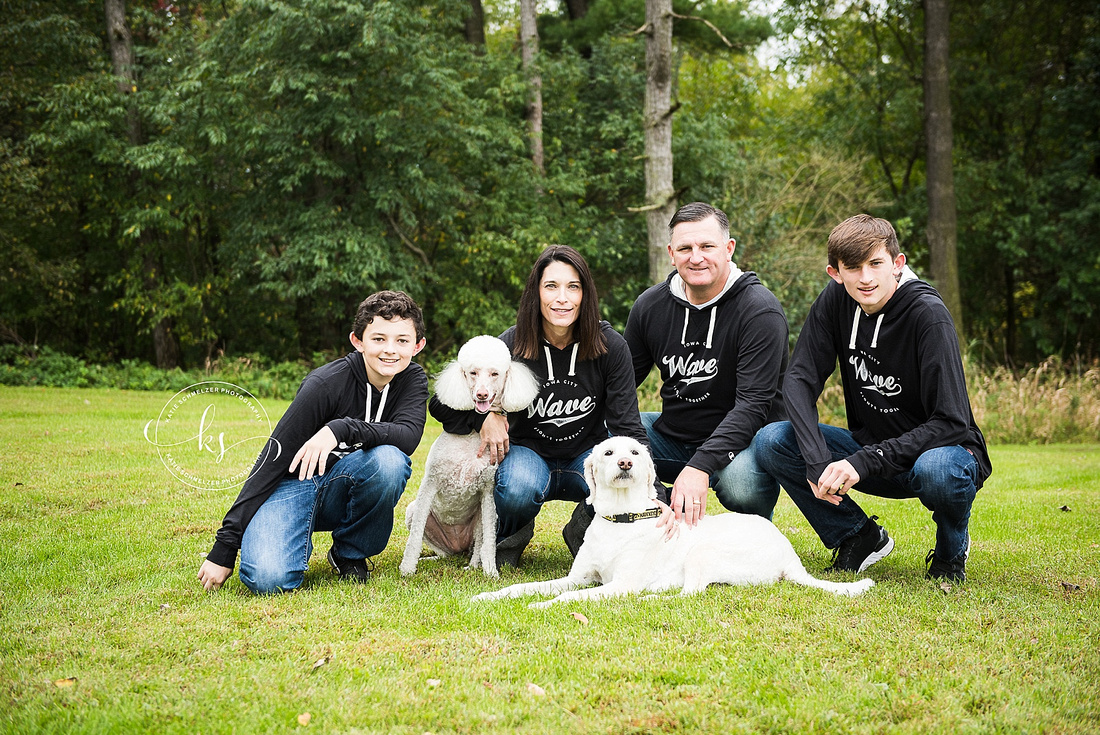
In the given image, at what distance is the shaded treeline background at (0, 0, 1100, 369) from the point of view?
13141 millimetres

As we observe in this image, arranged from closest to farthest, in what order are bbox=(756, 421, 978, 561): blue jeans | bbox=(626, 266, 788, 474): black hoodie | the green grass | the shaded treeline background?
the green grass → bbox=(756, 421, 978, 561): blue jeans → bbox=(626, 266, 788, 474): black hoodie → the shaded treeline background

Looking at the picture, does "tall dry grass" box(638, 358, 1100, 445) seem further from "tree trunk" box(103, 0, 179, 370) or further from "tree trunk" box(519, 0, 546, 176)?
"tree trunk" box(103, 0, 179, 370)

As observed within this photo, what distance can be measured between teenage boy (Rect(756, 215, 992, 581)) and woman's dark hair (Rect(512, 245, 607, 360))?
86 centimetres

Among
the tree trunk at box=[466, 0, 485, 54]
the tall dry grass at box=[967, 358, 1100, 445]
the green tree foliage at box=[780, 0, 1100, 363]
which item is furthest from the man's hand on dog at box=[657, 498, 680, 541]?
the tree trunk at box=[466, 0, 485, 54]

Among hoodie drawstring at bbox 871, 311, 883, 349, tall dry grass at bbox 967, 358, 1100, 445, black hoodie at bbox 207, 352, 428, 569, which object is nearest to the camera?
black hoodie at bbox 207, 352, 428, 569

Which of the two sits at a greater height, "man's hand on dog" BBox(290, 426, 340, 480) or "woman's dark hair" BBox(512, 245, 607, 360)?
"woman's dark hair" BBox(512, 245, 607, 360)

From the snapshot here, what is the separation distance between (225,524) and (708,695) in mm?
2007

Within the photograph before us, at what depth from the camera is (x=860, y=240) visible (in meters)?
3.36

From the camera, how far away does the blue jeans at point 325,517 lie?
3285mm

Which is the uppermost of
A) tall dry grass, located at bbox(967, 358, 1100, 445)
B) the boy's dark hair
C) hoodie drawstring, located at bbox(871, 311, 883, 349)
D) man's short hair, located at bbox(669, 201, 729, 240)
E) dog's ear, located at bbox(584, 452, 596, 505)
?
man's short hair, located at bbox(669, 201, 729, 240)

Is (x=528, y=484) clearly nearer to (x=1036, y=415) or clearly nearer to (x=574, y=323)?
(x=574, y=323)

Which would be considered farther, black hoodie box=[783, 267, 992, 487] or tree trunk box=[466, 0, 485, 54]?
tree trunk box=[466, 0, 485, 54]

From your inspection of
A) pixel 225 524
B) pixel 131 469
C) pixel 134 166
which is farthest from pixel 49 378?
pixel 225 524

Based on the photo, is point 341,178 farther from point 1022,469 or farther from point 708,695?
point 708,695
